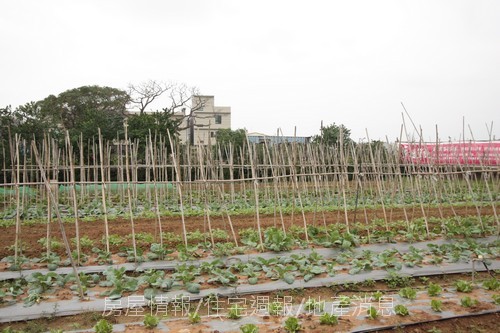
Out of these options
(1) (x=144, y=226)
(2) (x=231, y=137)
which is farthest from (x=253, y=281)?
(2) (x=231, y=137)

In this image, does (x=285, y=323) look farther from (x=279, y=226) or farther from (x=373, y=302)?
(x=279, y=226)

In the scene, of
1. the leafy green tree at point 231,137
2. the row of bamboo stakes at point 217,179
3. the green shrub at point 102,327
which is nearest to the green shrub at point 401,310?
the row of bamboo stakes at point 217,179

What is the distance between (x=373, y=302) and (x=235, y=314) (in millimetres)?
1462

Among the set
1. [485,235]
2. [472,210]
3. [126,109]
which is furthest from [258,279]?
[126,109]

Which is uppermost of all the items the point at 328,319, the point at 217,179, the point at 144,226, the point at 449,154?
the point at 449,154

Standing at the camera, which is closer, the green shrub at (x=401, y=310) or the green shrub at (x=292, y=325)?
the green shrub at (x=292, y=325)

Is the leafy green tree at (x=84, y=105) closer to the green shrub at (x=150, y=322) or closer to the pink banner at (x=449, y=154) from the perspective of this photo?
the pink banner at (x=449, y=154)

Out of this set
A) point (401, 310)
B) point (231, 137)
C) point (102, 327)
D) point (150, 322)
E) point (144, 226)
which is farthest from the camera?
point (231, 137)

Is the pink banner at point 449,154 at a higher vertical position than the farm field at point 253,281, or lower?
higher

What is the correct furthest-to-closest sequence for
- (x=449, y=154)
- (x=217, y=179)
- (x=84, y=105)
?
(x=84, y=105) < (x=449, y=154) < (x=217, y=179)

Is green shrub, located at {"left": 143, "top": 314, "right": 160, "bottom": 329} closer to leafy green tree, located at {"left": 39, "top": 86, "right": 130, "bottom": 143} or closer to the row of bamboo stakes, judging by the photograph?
the row of bamboo stakes

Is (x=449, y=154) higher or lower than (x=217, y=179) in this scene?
higher

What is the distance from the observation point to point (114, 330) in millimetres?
3404

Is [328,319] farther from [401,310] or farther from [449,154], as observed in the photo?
[449,154]
